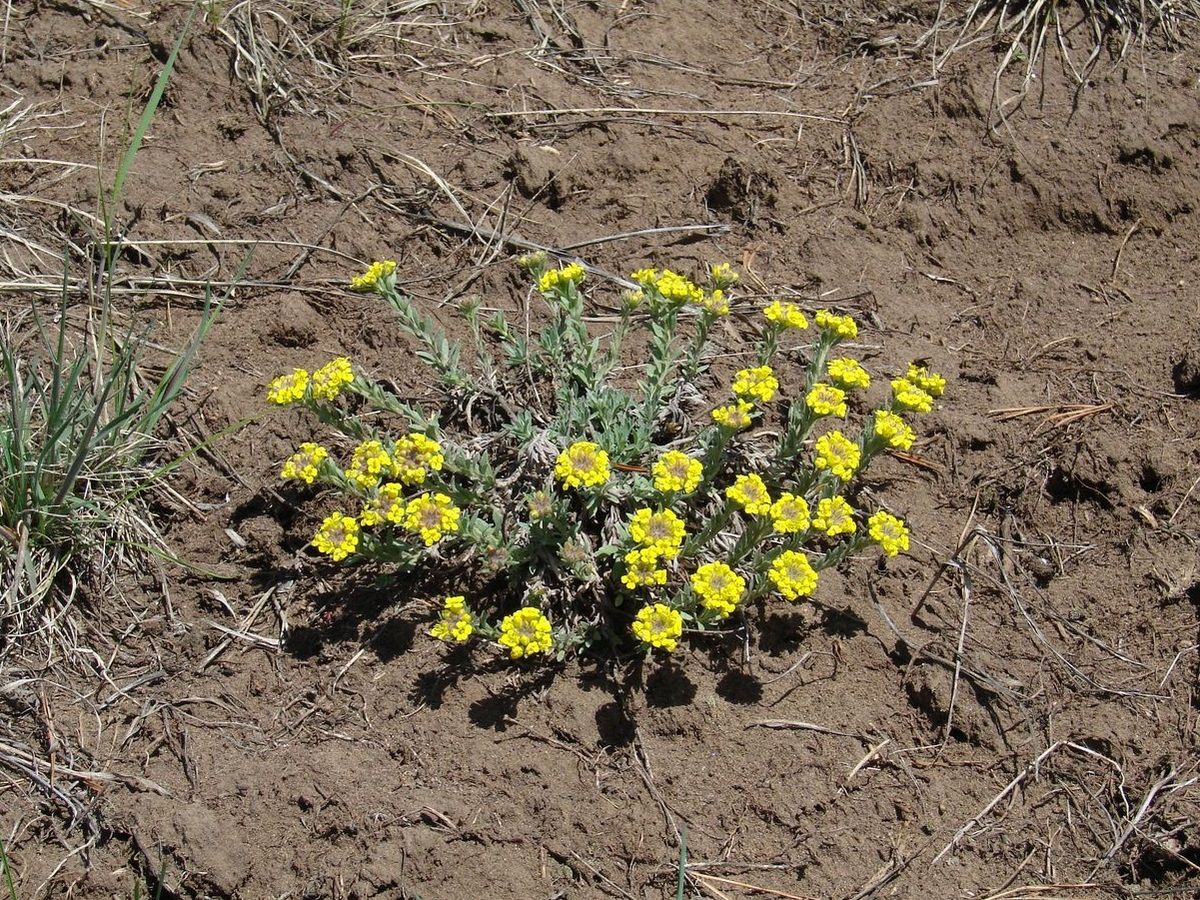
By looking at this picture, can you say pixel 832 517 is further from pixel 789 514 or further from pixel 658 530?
pixel 658 530

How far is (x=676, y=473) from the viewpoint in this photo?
279 cm

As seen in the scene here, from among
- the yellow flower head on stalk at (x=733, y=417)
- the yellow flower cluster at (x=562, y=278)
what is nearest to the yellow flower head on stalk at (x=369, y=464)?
the yellow flower cluster at (x=562, y=278)

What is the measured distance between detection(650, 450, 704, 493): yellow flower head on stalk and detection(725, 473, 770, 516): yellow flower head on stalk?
119 millimetres

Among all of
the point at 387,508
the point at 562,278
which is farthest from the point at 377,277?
the point at 387,508

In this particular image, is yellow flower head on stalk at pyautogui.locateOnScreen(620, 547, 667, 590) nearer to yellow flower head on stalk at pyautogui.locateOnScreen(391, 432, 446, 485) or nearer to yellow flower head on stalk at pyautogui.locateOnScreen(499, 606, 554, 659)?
yellow flower head on stalk at pyautogui.locateOnScreen(499, 606, 554, 659)

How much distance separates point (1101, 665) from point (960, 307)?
1.50 meters

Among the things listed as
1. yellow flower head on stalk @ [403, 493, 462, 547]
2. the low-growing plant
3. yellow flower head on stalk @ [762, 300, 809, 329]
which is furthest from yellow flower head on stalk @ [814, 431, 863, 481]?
yellow flower head on stalk @ [403, 493, 462, 547]

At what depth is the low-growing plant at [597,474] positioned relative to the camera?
110 inches

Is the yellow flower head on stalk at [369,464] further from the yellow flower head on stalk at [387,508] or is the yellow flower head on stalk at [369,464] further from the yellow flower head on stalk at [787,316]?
the yellow flower head on stalk at [787,316]

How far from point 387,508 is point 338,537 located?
160mm

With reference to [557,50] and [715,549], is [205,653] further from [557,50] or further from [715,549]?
[557,50]

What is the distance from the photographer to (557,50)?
15.0ft

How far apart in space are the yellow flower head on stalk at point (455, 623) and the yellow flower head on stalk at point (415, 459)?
37cm

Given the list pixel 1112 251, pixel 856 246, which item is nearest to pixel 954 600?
pixel 856 246
